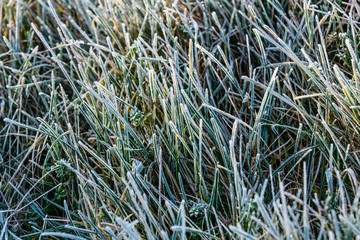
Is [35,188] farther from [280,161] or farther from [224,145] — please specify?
[280,161]

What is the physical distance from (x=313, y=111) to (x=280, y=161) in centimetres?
24

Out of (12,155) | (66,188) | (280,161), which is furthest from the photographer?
(12,155)

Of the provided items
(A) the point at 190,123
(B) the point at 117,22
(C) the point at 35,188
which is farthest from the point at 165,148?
(B) the point at 117,22

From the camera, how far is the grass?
1.14 meters

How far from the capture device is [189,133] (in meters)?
1.24

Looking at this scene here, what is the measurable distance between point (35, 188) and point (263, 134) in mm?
801

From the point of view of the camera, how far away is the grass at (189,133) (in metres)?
1.14

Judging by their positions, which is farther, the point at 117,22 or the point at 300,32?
the point at 117,22

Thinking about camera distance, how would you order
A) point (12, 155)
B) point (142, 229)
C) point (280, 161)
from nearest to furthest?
1. point (142, 229)
2. point (280, 161)
3. point (12, 155)

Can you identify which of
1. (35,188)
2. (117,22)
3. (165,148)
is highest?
(117,22)

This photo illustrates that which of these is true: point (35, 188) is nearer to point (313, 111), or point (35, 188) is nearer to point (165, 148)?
point (165, 148)

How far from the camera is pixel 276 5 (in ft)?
5.19

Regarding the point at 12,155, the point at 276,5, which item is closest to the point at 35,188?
the point at 12,155

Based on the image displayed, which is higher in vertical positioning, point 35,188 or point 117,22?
point 117,22
